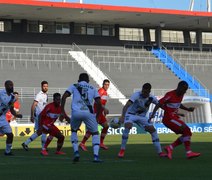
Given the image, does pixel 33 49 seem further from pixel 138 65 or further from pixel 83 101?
pixel 83 101

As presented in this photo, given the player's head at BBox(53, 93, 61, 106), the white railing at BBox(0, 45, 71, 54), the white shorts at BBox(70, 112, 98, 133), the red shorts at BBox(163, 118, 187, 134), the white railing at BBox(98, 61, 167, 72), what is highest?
the white railing at BBox(0, 45, 71, 54)

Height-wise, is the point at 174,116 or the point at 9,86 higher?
the point at 9,86

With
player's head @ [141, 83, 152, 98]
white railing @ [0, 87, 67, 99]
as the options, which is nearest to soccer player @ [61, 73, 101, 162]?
player's head @ [141, 83, 152, 98]

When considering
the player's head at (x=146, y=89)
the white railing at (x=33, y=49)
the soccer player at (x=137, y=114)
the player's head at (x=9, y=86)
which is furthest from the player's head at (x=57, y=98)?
the white railing at (x=33, y=49)

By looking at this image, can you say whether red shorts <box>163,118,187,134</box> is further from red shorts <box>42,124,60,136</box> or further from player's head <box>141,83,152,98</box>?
red shorts <box>42,124,60,136</box>

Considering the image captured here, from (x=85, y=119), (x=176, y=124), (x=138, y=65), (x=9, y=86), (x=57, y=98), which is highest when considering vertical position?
(x=138, y=65)

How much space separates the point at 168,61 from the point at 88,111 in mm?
43672

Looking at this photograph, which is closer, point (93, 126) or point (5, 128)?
point (93, 126)

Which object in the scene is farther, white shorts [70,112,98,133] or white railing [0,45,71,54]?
white railing [0,45,71,54]

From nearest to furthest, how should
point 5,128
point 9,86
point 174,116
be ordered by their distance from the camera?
point 174,116 < point 9,86 < point 5,128

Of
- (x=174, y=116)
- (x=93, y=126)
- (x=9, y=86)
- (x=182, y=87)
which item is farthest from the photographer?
(x=9, y=86)

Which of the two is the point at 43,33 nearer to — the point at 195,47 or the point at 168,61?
the point at 168,61

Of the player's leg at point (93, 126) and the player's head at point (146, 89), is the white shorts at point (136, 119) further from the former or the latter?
the player's leg at point (93, 126)

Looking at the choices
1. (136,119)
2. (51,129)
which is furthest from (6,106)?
(136,119)
